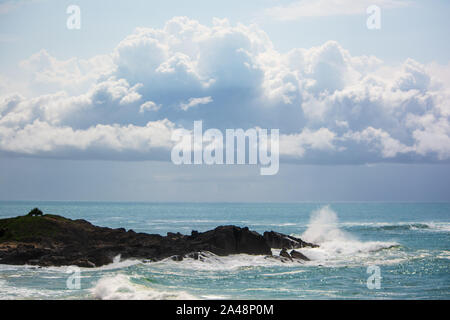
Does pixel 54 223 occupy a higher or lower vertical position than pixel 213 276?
higher

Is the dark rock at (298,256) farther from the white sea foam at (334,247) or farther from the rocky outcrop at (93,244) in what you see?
the rocky outcrop at (93,244)

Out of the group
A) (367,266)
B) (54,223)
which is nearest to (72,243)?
(54,223)

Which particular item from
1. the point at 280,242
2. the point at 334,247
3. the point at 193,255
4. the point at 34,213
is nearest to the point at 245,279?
the point at 193,255

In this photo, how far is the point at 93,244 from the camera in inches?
1533

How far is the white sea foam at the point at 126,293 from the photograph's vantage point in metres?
23.8

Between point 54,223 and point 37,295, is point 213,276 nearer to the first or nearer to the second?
point 37,295

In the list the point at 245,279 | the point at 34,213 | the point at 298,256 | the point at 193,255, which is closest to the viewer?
the point at 245,279

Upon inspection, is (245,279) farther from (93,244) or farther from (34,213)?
(34,213)

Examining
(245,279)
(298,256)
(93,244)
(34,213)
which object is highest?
(34,213)

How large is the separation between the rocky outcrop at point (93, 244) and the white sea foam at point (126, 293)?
27.9 feet

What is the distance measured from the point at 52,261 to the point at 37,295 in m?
9.31

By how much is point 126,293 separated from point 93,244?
604 inches

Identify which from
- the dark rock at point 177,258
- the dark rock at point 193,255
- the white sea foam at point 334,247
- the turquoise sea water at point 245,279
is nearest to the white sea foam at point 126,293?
the turquoise sea water at point 245,279
